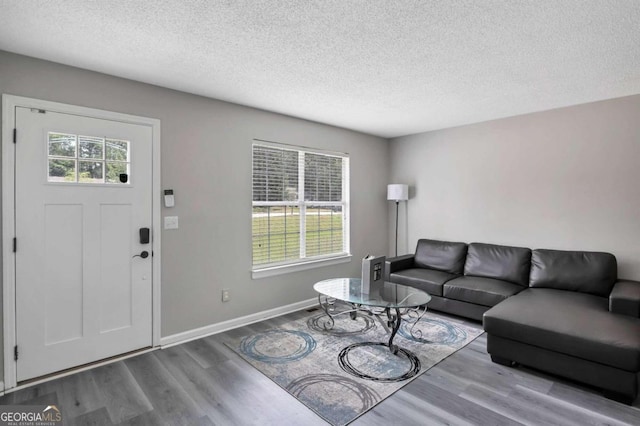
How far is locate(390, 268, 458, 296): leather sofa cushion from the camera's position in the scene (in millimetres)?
3844

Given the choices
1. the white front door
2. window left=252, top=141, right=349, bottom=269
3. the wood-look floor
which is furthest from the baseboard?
window left=252, top=141, right=349, bottom=269

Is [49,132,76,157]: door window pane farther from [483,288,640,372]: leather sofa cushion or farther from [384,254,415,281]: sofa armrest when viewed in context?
[483,288,640,372]: leather sofa cushion

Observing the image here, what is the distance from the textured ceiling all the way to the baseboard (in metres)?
2.38

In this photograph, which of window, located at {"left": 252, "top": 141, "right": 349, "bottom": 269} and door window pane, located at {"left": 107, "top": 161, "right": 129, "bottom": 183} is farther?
window, located at {"left": 252, "top": 141, "right": 349, "bottom": 269}

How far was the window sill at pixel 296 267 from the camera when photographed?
3.75 meters

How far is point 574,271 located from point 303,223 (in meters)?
3.07

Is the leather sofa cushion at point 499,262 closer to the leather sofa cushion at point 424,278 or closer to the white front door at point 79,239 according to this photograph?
the leather sofa cushion at point 424,278

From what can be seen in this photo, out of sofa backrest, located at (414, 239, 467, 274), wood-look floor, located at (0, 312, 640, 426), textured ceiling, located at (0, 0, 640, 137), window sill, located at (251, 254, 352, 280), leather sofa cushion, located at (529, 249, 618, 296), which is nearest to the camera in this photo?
textured ceiling, located at (0, 0, 640, 137)

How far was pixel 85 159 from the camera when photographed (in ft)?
8.62

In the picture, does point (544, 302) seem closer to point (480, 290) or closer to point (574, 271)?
point (480, 290)

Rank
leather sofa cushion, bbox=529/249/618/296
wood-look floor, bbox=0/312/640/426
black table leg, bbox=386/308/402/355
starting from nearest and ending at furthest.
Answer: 1. wood-look floor, bbox=0/312/640/426
2. black table leg, bbox=386/308/402/355
3. leather sofa cushion, bbox=529/249/618/296

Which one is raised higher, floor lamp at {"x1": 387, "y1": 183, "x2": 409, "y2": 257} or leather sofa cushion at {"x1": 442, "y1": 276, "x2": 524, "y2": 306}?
floor lamp at {"x1": 387, "y1": 183, "x2": 409, "y2": 257}

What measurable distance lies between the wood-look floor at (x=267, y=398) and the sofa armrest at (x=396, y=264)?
1658mm

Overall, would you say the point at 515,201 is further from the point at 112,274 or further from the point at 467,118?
the point at 112,274
